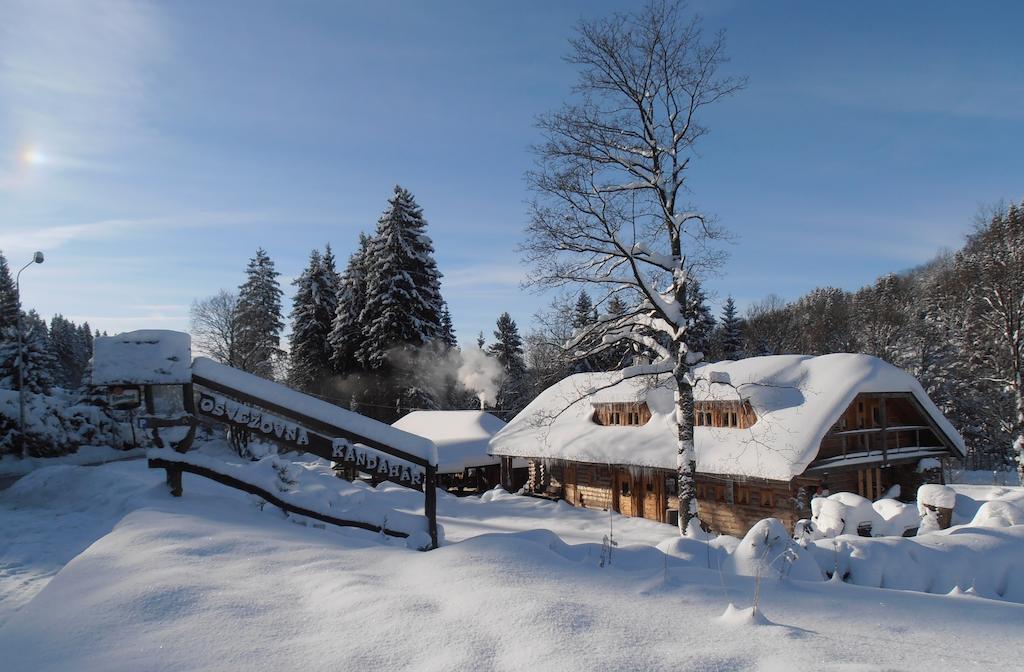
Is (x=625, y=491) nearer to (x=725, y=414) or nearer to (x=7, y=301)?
(x=725, y=414)

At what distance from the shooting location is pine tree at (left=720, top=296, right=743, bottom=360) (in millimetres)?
55219

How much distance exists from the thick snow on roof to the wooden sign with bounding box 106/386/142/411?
33.2 inches

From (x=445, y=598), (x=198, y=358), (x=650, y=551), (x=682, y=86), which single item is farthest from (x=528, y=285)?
(x=445, y=598)

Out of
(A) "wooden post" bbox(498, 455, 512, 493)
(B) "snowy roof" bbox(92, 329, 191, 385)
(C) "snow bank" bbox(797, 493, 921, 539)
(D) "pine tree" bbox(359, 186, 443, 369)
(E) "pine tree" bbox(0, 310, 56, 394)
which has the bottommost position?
(A) "wooden post" bbox(498, 455, 512, 493)

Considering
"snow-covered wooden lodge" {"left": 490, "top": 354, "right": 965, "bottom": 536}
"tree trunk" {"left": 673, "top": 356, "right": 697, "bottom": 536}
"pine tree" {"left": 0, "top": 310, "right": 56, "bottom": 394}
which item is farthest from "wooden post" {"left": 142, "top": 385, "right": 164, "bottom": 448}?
"pine tree" {"left": 0, "top": 310, "right": 56, "bottom": 394}

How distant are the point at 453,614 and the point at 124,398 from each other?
7.04 m

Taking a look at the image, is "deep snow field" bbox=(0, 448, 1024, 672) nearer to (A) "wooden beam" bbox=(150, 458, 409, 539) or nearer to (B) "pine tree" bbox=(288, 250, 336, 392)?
(A) "wooden beam" bbox=(150, 458, 409, 539)

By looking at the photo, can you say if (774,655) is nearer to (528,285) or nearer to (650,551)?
(650,551)

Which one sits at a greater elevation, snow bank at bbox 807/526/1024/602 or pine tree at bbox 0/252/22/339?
pine tree at bbox 0/252/22/339

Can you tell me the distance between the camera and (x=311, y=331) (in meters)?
44.8

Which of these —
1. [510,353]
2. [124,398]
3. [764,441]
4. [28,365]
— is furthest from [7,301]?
[764,441]

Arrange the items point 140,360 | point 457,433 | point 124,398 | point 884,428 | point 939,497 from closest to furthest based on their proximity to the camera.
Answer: point 140,360 → point 124,398 → point 939,497 → point 884,428 → point 457,433

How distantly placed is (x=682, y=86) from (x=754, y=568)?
38.1 ft

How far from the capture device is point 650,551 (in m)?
6.46
